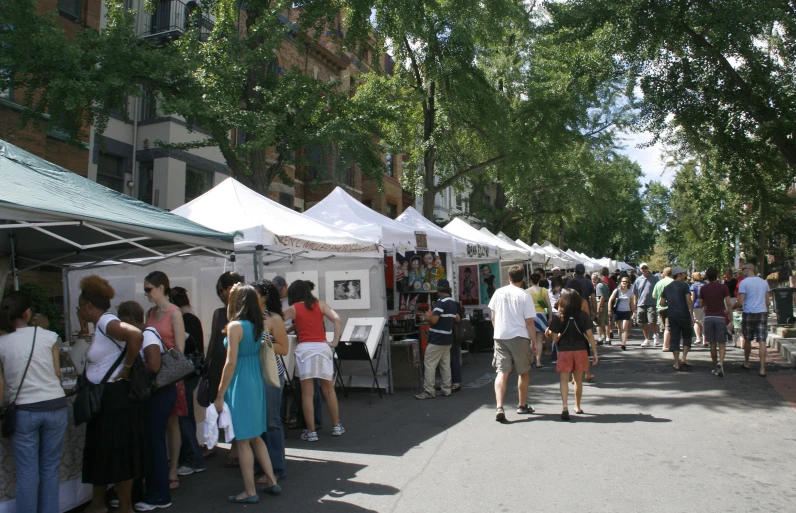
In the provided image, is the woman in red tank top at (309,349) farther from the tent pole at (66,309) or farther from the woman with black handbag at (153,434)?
the tent pole at (66,309)

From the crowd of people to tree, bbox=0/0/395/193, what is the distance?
22.5ft

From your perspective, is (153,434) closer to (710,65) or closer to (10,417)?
(10,417)

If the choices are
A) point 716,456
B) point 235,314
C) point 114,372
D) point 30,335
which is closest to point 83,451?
point 114,372

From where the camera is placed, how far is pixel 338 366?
31.3 feet

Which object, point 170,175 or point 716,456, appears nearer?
point 716,456

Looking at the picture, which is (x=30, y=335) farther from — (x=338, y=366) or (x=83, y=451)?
(x=338, y=366)

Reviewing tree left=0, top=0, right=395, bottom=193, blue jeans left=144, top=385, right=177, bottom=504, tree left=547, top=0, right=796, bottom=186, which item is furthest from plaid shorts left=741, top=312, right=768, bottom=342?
blue jeans left=144, top=385, right=177, bottom=504

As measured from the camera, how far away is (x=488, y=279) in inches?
619

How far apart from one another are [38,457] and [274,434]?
1.79m

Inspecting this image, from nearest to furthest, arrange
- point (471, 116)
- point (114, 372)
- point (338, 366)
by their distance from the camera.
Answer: point (114, 372) < point (338, 366) < point (471, 116)

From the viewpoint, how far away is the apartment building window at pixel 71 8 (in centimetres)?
1502

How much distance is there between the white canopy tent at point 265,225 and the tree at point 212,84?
9.67 ft

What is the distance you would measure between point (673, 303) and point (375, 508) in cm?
799

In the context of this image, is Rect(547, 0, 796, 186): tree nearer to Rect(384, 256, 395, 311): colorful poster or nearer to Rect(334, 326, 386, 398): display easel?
Rect(384, 256, 395, 311): colorful poster
